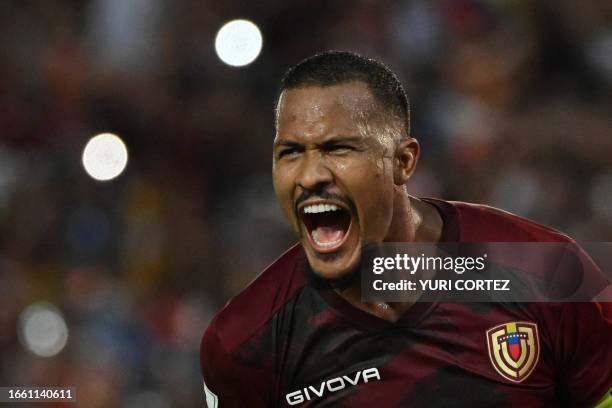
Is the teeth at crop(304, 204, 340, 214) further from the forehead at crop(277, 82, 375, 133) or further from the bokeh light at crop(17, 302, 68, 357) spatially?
the bokeh light at crop(17, 302, 68, 357)

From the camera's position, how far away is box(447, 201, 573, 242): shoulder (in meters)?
2.62

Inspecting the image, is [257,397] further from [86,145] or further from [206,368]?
[86,145]

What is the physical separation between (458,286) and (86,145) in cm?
333

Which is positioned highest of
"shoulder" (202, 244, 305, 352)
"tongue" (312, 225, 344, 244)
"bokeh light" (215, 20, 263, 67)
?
"bokeh light" (215, 20, 263, 67)

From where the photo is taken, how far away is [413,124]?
5.33m

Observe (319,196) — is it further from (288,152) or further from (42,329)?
(42,329)

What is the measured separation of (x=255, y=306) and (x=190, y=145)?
3.05 m

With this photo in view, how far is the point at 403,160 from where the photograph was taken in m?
2.65

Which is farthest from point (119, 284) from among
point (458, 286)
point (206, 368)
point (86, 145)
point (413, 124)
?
point (458, 286)

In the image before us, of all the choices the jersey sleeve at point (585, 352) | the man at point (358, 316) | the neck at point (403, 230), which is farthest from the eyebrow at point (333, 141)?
the jersey sleeve at point (585, 352)

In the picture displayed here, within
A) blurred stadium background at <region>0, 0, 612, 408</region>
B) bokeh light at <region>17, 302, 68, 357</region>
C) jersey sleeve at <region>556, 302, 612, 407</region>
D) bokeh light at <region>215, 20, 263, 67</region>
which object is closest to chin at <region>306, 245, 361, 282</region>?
jersey sleeve at <region>556, 302, 612, 407</region>

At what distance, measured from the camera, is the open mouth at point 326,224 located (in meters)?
2.50

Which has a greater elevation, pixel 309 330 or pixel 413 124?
pixel 413 124

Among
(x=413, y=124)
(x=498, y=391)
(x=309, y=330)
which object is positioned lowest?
(x=498, y=391)
